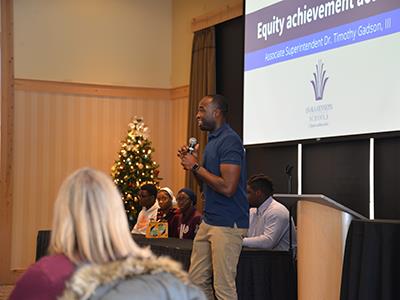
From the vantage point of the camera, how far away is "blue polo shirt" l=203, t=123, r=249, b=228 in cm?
443

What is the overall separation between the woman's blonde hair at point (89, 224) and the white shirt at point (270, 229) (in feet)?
12.3

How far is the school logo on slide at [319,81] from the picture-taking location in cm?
631

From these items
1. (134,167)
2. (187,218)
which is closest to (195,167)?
(187,218)

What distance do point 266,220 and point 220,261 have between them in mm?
1413

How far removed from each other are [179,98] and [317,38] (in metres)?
3.81

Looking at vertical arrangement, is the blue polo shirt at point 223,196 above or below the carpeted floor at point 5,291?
above

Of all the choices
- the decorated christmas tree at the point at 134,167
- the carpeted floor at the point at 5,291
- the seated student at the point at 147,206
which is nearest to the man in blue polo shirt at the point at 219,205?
the seated student at the point at 147,206

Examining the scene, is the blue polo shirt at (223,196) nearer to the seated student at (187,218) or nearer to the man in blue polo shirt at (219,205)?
the man in blue polo shirt at (219,205)

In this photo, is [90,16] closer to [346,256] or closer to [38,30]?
[38,30]

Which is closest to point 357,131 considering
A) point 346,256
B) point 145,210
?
point 346,256

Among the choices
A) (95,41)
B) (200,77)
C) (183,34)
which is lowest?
(200,77)

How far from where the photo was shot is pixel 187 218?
6988 mm

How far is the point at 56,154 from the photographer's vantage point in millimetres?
9625

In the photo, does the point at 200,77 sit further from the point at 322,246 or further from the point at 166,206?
the point at 322,246
